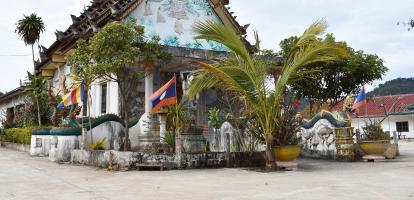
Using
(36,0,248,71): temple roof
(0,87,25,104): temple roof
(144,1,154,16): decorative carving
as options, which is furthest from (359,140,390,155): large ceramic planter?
(0,87,25,104): temple roof

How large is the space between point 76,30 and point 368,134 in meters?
13.7

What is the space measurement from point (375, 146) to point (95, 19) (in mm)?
12027

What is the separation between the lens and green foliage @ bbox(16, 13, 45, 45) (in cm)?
2073

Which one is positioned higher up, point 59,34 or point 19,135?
point 59,34

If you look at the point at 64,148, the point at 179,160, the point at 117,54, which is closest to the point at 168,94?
the point at 179,160

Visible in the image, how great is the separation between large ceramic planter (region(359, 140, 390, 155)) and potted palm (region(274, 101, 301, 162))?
390 centimetres

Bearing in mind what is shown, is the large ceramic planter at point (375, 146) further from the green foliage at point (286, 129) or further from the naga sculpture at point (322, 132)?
the green foliage at point (286, 129)

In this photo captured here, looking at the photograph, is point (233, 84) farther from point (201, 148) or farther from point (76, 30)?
point (76, 30)

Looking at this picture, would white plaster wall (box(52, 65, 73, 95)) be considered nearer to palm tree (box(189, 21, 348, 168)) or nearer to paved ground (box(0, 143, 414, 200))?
paved ground (box(0, 143, 414, 200))

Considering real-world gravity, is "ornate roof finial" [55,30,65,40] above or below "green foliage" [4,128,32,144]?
above

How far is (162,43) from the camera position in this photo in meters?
16.7

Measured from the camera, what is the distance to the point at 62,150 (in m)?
12.7

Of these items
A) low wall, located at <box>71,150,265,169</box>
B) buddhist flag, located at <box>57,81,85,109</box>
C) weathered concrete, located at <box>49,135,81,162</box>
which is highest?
buddhist flag, located at <box>57,81,85,109</box>

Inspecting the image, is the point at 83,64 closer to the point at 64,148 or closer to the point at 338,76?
the point at 64,148
